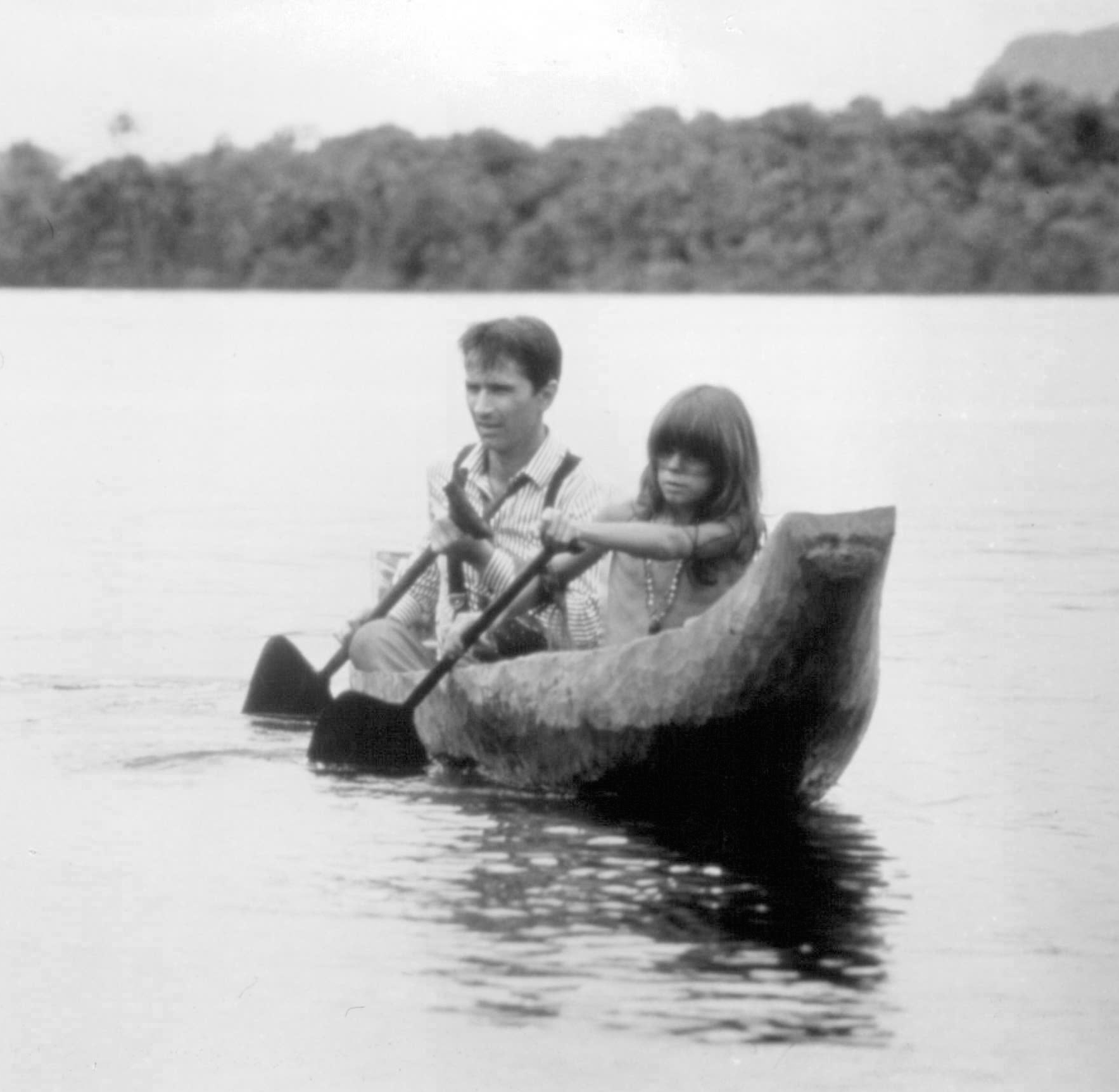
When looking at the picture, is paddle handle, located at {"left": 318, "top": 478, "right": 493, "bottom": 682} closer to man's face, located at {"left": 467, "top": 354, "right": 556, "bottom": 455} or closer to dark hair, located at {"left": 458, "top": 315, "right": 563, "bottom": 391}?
man's face, located at {"left": 467, "top": 354, "right": 556, "bottom": 455}

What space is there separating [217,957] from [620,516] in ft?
5.85

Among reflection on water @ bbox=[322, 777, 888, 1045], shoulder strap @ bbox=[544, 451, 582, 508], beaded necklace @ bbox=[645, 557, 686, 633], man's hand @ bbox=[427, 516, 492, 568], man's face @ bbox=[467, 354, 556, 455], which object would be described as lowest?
reflection on water @ bbox=[322, 777, 888, 1045]

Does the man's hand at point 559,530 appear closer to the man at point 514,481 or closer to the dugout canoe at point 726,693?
the dugout canoe at point 726,693

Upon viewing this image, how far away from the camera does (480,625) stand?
802 cm

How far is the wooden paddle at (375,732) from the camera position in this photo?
8.48 metres

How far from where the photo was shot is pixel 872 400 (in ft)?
122

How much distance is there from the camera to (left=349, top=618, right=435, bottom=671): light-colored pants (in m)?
8.68

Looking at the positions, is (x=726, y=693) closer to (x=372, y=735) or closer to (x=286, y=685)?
(x=372, y=735)

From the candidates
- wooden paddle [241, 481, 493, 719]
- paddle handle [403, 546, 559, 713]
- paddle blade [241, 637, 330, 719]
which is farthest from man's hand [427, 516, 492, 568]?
paddle blade [241, 637, 330, 719]

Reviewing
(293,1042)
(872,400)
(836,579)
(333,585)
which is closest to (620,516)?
(836,579)

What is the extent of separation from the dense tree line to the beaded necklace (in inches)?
668

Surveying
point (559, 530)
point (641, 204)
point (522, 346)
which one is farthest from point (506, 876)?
point (641, 204)

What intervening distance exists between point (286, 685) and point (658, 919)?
340 centimetres

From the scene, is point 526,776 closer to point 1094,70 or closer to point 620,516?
point 620,516
